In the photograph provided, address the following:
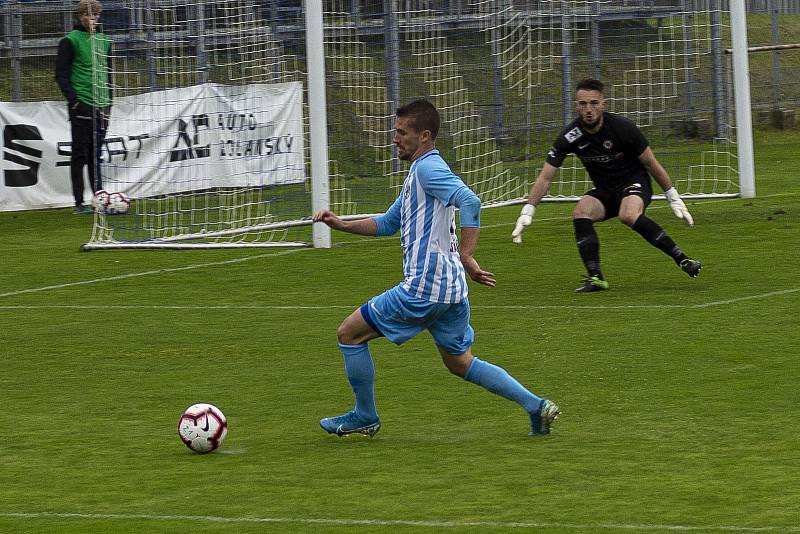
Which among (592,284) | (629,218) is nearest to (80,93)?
(592,284)

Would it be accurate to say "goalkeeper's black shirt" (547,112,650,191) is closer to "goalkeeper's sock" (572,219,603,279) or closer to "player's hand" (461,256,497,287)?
"goalkeeper's sock" (572,219,603,279)

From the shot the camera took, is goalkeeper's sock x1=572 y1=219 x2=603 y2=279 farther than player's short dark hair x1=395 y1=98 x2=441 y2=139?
Yes

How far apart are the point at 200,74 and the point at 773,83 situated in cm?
1386

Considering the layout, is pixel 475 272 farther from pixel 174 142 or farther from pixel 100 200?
pixel 174 142

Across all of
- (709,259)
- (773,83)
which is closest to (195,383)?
(709,259)

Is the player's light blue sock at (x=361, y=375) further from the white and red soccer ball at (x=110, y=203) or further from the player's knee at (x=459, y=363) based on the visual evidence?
the white and red soccer ball at (x=110, y=203)

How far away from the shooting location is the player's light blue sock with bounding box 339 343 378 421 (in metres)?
7.00

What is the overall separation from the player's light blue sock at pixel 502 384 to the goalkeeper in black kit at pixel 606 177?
4.27 m

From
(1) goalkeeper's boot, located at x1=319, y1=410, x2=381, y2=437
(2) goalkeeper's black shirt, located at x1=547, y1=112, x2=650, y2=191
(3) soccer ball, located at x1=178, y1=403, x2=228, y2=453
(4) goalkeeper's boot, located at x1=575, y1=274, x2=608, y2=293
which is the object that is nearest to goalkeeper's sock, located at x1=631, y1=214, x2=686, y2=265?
(2) goalkeeper's black shirt, located at x1=547, y1=112, x2=650, y2=191

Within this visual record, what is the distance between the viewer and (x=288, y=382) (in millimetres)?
8648

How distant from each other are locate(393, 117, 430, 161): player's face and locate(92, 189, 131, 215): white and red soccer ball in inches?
358

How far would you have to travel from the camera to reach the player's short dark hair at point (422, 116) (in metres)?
6.97

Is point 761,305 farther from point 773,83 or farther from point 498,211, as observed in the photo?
point 773,83

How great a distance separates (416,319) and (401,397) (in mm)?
1298
